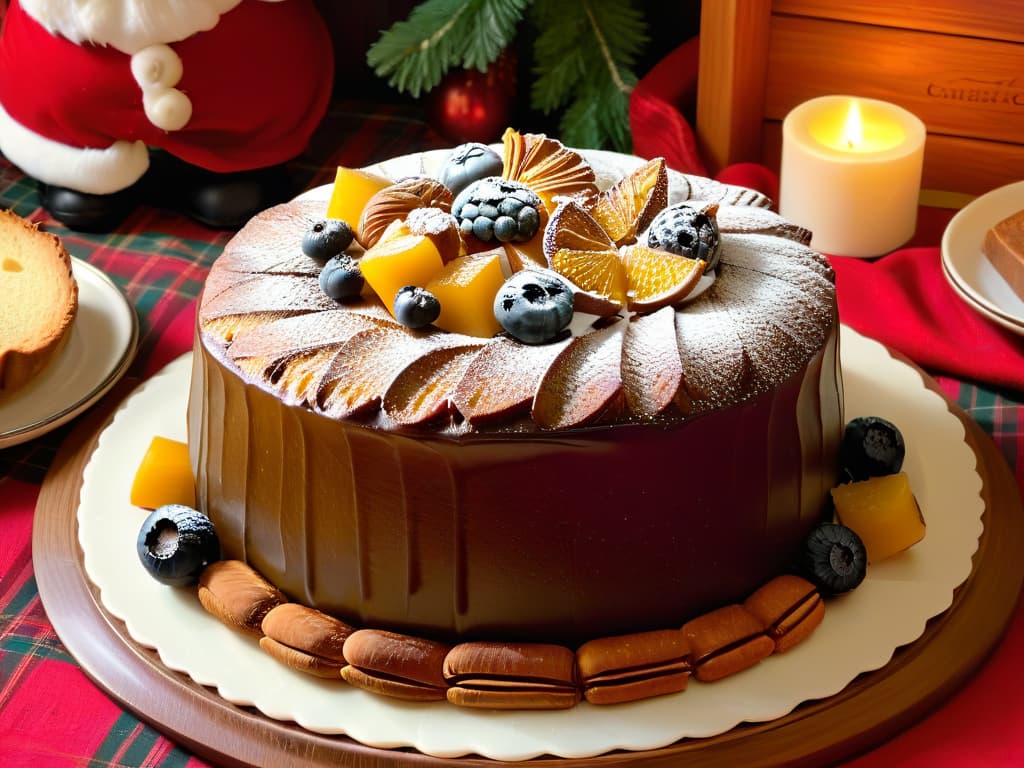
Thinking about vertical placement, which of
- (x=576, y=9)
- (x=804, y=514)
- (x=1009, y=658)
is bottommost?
(x=1009, y=658)

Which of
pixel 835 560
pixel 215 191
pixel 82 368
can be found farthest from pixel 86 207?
pixel 835 560

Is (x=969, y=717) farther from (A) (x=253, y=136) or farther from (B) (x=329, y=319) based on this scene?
(A) (x=253, y=136)

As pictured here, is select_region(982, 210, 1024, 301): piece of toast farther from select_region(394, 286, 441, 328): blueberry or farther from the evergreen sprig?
select_region(394, 286, 441, 328): blueberry

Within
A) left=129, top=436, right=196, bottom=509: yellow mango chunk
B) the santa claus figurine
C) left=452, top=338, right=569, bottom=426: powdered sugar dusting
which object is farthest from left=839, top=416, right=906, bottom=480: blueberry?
the santa claus figurine

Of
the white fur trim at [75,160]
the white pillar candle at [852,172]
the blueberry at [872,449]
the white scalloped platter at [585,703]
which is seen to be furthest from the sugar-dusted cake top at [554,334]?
the white fur trim at [75,160]

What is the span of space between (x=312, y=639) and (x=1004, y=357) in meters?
1.06

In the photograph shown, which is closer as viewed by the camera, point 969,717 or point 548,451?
point 548,451

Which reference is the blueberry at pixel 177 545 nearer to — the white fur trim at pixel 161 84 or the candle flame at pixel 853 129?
the white fur trim at pixel 161 84

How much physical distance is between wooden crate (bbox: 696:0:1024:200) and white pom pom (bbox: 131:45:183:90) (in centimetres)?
85

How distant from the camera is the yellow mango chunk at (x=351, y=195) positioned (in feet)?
5.11

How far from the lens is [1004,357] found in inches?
73.2

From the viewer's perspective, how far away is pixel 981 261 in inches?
77.9

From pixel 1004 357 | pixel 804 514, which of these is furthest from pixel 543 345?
pixel 1004 357

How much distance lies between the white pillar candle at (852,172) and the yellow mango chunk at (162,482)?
3.51 ft
